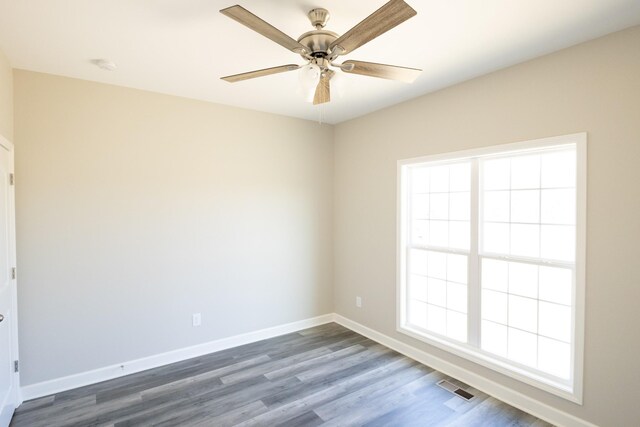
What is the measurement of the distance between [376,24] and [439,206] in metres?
2.21

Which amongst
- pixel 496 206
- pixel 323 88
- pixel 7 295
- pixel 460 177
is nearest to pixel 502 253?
pixel 496 206

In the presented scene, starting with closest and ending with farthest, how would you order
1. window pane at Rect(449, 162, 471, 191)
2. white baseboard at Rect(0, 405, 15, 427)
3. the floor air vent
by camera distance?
1. white baseboard at Rect(0, 405, 15, 427)
2. the floor air vent
3. window pane at Rect(449, 162, 471, 191)

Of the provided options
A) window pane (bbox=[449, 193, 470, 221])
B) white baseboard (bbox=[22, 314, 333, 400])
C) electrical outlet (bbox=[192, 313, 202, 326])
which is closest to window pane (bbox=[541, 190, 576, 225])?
window pane (bbox=[449, 193, 470, 221])

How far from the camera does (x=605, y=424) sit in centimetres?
214

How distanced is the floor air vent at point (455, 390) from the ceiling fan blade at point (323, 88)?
263cm

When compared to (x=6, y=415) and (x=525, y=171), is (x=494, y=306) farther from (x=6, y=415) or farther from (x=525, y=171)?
(x=6, y=415)

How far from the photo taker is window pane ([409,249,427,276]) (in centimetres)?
348

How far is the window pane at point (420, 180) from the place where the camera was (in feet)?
11.4

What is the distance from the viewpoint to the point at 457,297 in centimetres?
315

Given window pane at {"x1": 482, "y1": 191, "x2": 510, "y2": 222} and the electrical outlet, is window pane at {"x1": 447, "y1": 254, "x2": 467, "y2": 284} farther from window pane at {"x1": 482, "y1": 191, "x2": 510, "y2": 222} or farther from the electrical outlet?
the electrical outlet

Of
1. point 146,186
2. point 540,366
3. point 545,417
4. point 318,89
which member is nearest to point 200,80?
point 146,186

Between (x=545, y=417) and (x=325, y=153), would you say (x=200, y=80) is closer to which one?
(x=325, y=153)

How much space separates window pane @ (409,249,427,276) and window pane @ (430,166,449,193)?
685 millimetres

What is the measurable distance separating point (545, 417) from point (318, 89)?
2.89 meters
